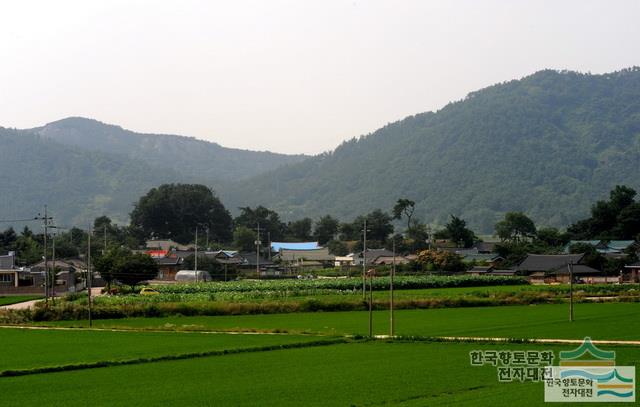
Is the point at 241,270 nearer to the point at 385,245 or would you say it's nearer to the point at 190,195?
the point at 385,245

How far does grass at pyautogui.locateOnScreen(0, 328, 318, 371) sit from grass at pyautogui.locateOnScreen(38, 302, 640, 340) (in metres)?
3.46

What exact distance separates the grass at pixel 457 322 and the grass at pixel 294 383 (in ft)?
23.0

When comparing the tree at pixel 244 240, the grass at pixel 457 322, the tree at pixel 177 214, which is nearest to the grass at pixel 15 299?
the grass at pixel 457 322

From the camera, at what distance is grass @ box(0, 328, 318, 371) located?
2752cm

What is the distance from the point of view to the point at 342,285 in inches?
2793

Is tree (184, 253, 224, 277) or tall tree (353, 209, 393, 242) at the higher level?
tall tree (353, 209, 393, 242)

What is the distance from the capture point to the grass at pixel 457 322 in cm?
3488

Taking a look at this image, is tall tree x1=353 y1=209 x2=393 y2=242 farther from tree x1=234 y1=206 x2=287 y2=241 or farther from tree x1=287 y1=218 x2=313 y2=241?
tree x1=234 y1=206 x2=287 y2=241

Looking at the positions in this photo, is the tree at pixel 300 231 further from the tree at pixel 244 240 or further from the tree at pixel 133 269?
the tree at pixel 133 269

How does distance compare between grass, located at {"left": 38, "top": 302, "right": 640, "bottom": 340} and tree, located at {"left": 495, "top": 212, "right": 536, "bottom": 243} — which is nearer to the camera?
grass, located at {"left": 38, "top": 302, "right": 640, "bottom": 340}

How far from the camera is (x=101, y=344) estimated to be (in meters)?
32.1

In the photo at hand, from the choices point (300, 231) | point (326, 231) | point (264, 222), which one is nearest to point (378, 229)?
point (326, 231)

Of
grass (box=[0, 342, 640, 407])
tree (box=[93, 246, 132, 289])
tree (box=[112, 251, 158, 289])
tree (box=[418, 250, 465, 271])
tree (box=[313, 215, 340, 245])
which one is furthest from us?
tree (box=[313, 215, 340, 245])

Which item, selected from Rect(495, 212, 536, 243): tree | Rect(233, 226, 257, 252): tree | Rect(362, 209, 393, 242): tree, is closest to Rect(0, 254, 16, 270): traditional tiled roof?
Rect(233, 226, 257, 252): tree
